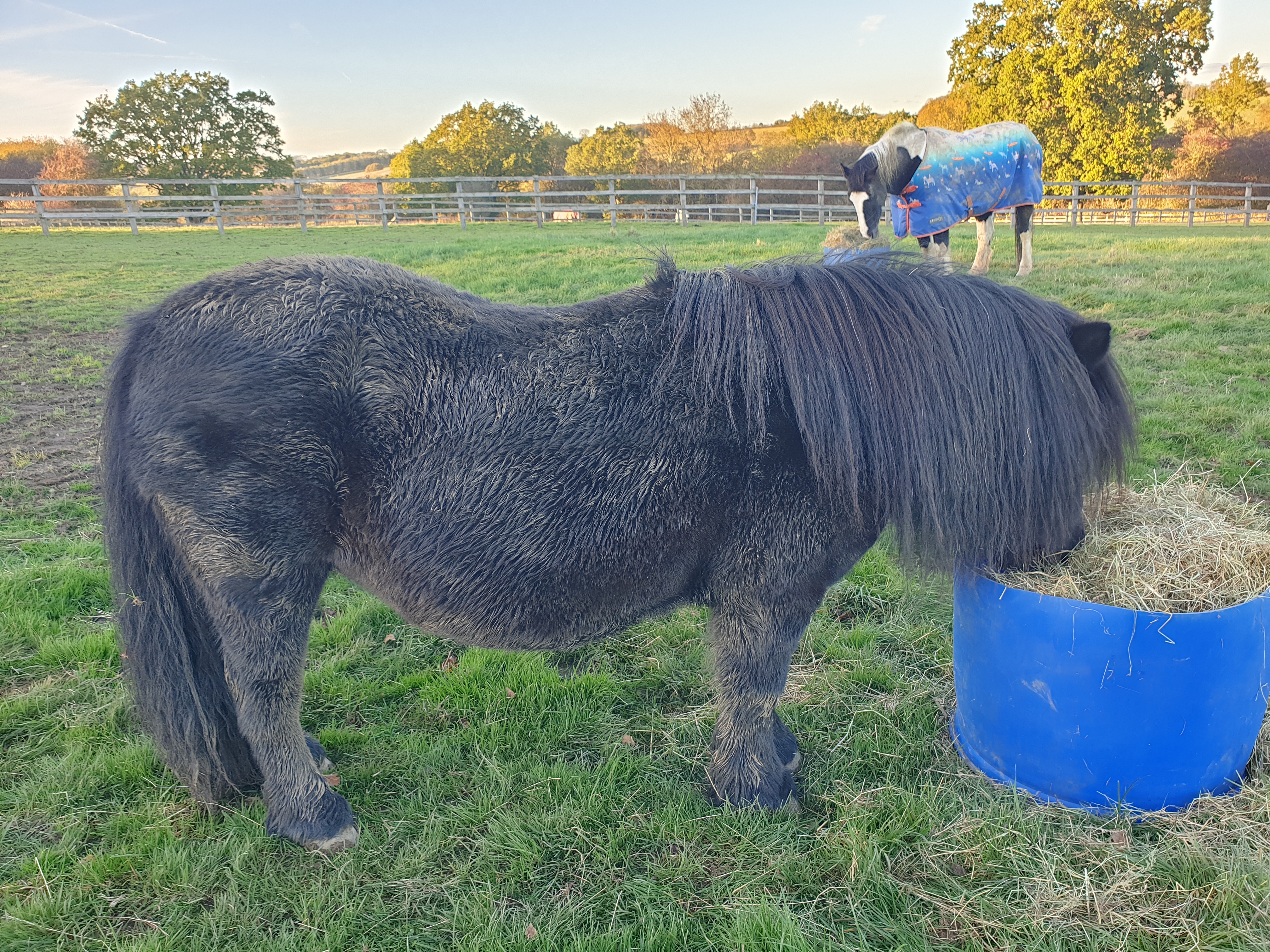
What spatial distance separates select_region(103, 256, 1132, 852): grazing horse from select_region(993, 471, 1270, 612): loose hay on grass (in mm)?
Result: 132

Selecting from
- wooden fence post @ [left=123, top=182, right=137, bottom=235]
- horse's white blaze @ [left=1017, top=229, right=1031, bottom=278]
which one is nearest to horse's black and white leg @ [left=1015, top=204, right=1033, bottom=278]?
horse's white blaze @ [left=1017, top=229, right=1031, bottom=278]

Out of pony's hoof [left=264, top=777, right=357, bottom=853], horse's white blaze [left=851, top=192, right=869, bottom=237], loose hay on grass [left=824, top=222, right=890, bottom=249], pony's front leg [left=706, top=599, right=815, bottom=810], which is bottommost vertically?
pony's hoof [left=264, top=777, right=357, bottom=853]

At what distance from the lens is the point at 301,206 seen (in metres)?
25.6

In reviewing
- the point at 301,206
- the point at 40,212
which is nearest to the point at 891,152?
A: the point at 301,206

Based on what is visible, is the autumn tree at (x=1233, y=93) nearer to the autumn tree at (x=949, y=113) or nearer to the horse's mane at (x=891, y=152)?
the autumn tree at (x=949, y=113)

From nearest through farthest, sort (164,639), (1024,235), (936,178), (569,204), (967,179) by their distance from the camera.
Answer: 1. (164,639)
2. (936,178)
3. (967,179)
4. (1024,235)
5. (569,204)

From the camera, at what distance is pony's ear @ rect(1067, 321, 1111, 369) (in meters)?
2.12

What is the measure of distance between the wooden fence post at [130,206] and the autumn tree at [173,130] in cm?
1219

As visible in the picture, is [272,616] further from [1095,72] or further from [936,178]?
[1095,72]

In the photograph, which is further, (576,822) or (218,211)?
(218,211)

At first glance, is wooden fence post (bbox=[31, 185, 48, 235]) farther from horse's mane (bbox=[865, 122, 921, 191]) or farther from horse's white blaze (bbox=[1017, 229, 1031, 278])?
horse's white blaze (bbox=[1017, 229, 1031, 278])

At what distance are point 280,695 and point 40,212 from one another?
3303 cm

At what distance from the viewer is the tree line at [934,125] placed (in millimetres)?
27172

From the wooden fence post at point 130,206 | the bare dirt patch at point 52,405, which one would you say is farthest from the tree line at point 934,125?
the bare dirt patch at point 52,405
